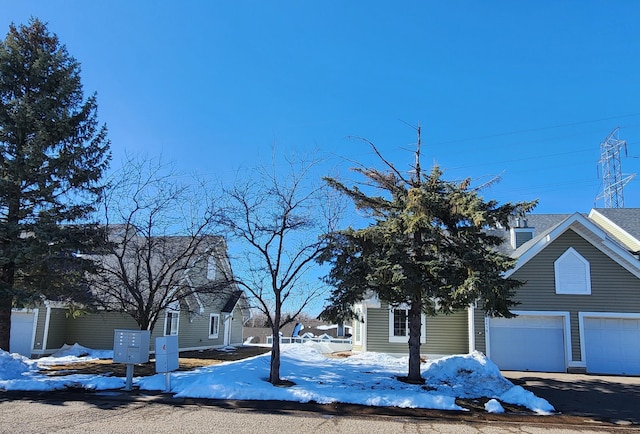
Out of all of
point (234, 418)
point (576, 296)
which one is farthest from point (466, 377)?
point (576, 296)

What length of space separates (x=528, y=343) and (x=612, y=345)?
3071 mm

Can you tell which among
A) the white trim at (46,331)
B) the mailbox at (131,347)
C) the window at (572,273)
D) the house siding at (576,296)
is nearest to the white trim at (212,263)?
the mailbox at (131,347)

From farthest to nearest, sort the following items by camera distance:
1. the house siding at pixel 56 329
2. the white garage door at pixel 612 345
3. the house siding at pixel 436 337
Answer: the house siding at pixel 56 329, the house siding at pixel 436 337, the white garage door at pixel 612 345

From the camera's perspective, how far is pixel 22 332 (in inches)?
828

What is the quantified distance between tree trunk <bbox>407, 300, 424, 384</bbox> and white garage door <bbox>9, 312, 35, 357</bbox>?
17.9m

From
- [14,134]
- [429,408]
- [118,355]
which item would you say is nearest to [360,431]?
[429,408]

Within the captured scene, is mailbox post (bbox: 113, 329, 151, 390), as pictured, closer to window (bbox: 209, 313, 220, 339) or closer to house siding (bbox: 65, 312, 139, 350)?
house siding (bbox: 65, 312, 139, 350)

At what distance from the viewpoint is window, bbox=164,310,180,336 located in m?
24.6

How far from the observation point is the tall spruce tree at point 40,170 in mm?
14180

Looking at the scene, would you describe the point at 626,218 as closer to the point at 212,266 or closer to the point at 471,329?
the point at 471,329

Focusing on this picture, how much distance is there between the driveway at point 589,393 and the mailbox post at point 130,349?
973 centimetres

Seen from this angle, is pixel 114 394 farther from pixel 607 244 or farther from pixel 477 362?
pixel 607 244

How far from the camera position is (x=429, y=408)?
9719mm

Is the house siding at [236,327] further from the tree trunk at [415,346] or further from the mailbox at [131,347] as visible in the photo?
→ the tree trunk at [415,346]
